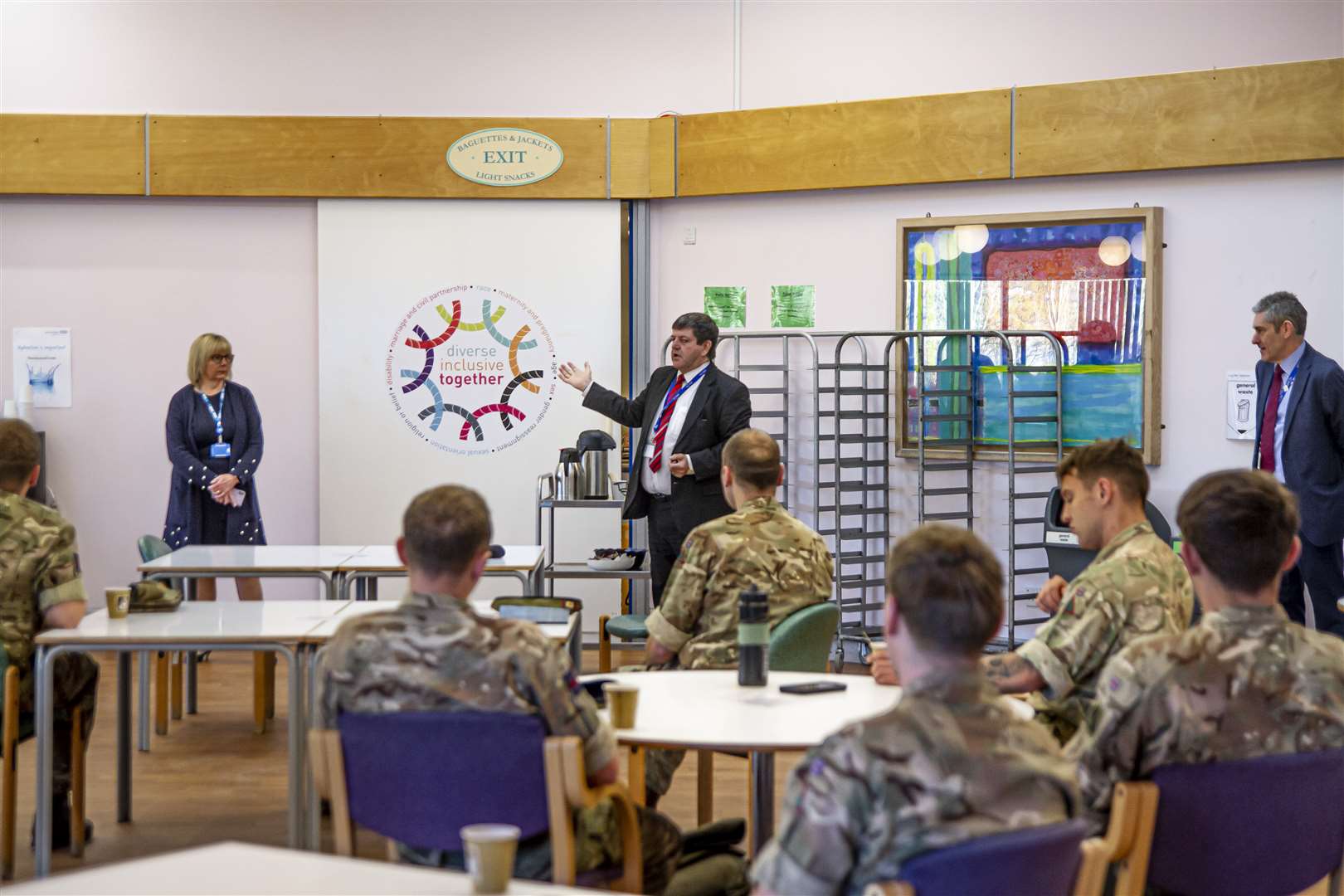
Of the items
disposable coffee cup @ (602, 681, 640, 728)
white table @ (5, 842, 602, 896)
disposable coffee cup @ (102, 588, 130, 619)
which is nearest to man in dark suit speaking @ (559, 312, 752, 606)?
disposable coffee cup @ (102, 588, 130, 619)

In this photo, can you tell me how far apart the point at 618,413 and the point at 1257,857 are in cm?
436


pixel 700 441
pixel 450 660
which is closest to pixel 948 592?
pixel 450 660

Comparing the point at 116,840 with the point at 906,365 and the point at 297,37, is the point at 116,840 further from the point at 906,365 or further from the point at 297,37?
the point at 297,37

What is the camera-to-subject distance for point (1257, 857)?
2.34 m

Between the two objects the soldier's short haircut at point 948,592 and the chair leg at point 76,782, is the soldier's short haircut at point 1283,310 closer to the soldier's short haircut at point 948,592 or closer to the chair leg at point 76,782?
the soldier's short haircut at point 948,592

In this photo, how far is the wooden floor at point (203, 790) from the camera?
4422 millimetres

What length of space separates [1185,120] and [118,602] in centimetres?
507

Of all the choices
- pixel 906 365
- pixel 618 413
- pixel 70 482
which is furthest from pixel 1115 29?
pixel 70 482

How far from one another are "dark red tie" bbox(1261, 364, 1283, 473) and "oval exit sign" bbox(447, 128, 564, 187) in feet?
13.0

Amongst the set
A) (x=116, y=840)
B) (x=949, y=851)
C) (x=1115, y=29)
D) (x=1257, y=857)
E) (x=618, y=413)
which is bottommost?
(x=116, y=840)

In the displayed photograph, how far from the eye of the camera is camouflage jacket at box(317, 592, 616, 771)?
2.57 metres

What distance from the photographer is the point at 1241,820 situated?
2305mm

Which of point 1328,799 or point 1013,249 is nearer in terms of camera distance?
point 1328,799

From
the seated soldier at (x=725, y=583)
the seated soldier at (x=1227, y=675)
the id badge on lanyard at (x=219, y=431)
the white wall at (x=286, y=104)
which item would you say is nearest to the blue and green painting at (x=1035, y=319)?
the white wall at (x=286, y=104)
